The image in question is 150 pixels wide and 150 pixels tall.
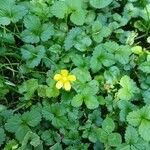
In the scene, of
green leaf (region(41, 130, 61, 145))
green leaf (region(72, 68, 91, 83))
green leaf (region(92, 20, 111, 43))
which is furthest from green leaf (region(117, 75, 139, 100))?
green leaf (region(41, 130, 61, 145))

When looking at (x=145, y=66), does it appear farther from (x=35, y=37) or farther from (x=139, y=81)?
(x=35, y=37)

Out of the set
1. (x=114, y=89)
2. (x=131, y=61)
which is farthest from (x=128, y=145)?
(x=131, y=61)

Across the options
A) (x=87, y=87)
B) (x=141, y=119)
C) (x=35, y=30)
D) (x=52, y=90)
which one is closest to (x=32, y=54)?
(x=35, y=30)

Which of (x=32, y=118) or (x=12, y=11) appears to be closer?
(x=32, y=118)

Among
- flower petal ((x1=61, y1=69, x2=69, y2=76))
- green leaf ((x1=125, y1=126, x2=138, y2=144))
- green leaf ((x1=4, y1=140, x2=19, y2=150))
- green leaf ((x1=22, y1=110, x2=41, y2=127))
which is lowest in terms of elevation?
green leaf ((x1=4, y1=140, x2=19, y2=150))

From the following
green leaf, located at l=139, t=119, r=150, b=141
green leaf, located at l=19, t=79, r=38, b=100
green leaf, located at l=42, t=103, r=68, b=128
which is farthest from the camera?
green leaf, located at l=19, t=79, r=38, b=100

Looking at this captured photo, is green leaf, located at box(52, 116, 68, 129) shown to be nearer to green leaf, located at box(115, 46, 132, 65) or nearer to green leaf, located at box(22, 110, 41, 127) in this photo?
green leaf, located at box(22, 110, 41, 127)

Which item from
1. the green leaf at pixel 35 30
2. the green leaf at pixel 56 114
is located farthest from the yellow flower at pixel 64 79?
the green leaf at pixel 35 30

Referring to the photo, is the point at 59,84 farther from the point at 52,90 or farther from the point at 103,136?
the point at 103,136
